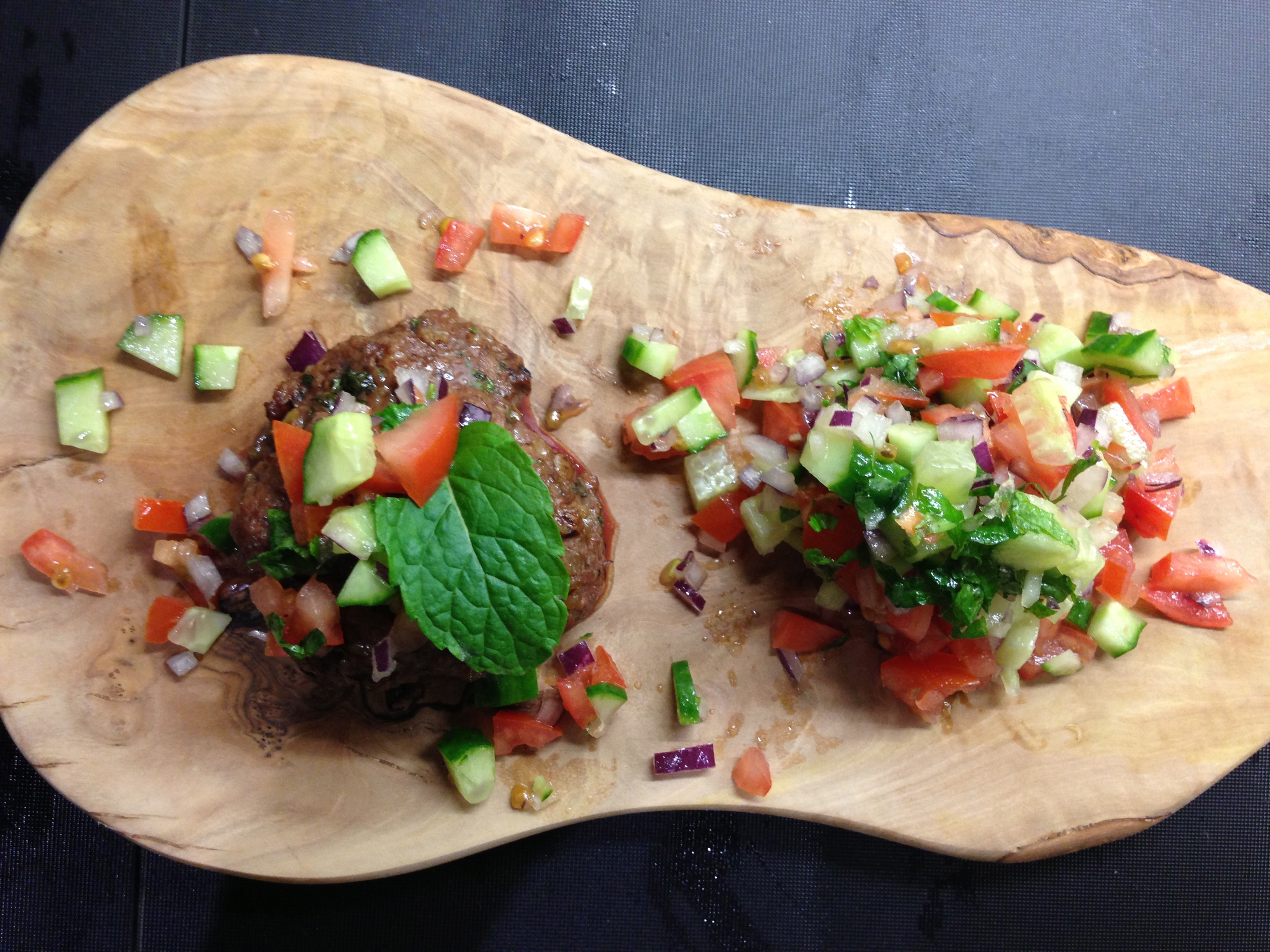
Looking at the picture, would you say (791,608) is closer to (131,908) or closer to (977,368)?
(977,368)

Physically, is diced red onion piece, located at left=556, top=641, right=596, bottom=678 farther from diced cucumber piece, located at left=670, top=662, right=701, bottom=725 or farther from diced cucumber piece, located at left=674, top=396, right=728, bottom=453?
diced cucumber piece, located at left=674, top=396, right=728, bottom=453

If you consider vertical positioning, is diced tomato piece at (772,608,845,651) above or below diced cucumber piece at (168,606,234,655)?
above

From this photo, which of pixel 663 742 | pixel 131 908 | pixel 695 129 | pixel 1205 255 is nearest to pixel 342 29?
pixel 695 129

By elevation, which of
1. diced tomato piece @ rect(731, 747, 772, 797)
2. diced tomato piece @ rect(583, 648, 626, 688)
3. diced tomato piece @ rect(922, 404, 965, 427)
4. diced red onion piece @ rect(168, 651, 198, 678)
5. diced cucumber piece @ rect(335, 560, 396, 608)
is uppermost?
diced tomato piece @ rect(922, 404, 965, 427)

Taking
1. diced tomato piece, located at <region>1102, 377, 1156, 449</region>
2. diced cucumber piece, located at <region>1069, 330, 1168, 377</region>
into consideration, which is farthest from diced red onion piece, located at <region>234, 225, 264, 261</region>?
diced tomato piece, located at <region>1102, 377, 1156, 449</region>

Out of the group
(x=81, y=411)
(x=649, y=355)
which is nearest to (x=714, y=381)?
(x=649, y=355)

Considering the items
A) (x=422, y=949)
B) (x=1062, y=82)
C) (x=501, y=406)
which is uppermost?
(x=1062, y=82)

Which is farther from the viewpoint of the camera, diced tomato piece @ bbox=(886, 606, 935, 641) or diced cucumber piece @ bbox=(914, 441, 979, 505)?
diced tomato piece @ bbox=(886, 606, 935, 641)
